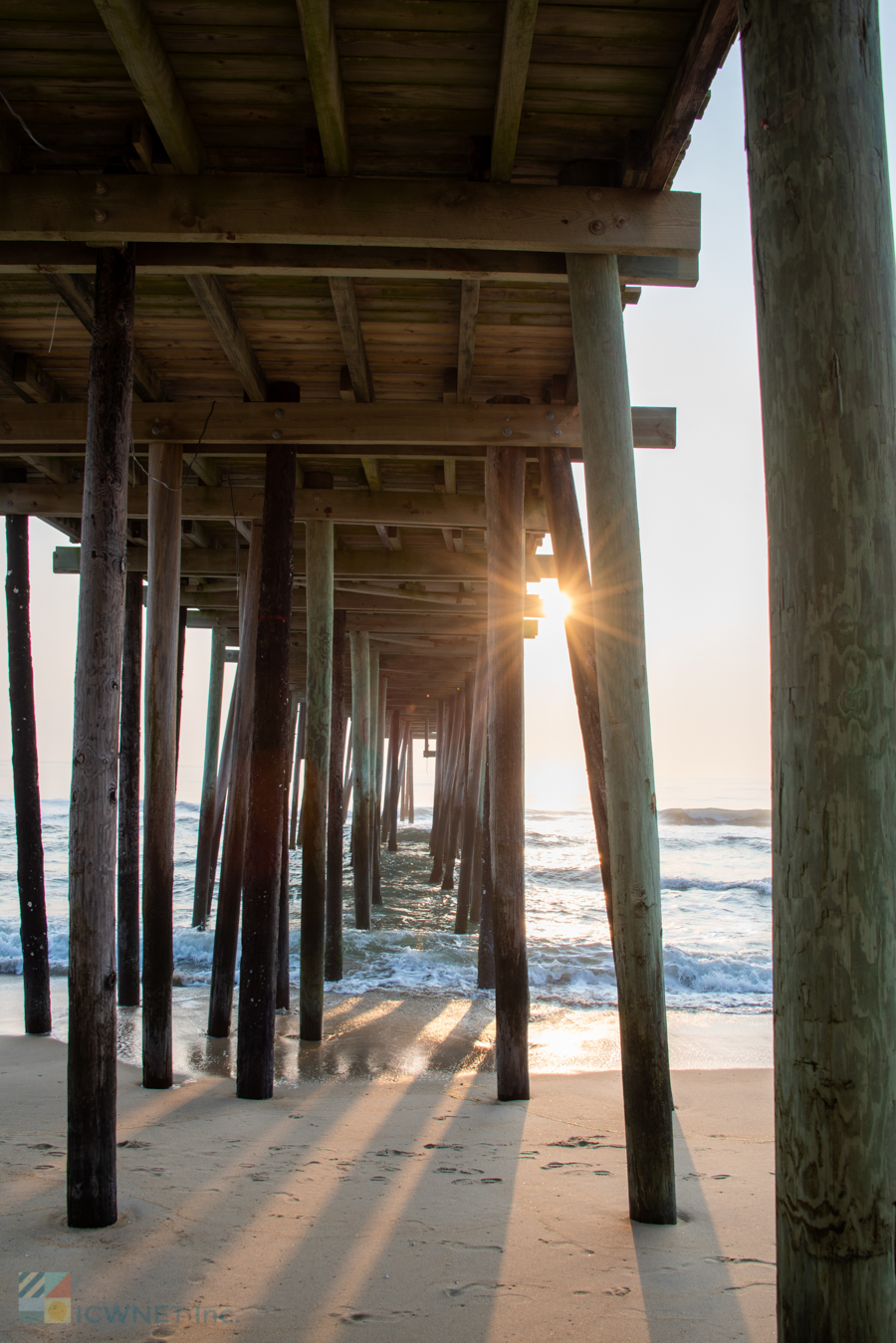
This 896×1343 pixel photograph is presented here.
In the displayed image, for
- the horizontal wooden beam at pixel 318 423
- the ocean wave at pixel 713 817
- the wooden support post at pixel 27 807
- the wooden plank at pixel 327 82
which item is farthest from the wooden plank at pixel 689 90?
the ocean wave at pixel 713 817

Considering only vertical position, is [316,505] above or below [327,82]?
below

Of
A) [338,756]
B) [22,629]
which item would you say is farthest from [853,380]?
[338,756]

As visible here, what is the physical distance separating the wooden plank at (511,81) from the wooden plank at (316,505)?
11.4 ft

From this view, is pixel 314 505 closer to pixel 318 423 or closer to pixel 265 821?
pixel 318 423

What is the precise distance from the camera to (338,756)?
32.8ft

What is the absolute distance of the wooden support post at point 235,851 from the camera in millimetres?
6074

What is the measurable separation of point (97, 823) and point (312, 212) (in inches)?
93.9

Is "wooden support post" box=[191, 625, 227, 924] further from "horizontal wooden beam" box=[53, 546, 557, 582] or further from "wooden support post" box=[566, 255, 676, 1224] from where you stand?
"wooden support post" box=[566, 255, 676, 1224]

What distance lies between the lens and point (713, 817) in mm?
42594

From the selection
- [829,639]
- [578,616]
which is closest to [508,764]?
[578,616]

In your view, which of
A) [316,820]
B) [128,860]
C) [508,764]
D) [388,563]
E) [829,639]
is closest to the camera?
[829,639]

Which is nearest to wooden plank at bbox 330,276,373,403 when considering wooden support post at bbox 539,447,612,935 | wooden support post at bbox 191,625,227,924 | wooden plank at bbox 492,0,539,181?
wooden plank at bbox 492,0,539,181

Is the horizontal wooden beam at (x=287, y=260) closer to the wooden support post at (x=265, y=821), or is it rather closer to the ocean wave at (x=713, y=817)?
the wooden support post at (x=265, y=821)

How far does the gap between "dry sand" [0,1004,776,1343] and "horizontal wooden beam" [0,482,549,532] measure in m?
3.89
